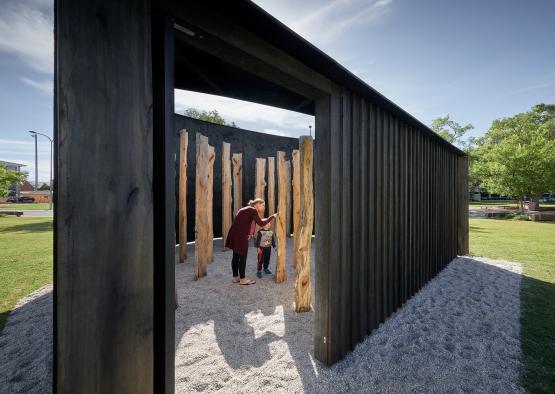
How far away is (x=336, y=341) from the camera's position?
3.04 m

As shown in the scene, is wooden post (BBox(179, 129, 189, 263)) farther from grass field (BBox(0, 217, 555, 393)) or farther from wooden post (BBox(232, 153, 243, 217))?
grass field (BBox(0, 217, 555, 393))

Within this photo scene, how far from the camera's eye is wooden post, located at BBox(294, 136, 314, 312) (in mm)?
4344

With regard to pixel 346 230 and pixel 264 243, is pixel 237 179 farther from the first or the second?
pixel 346 230

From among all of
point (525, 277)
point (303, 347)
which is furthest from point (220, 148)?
point (525, 277)

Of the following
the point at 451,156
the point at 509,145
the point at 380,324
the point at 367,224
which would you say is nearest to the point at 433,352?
the point at 380,324

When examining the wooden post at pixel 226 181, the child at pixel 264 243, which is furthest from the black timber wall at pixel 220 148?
the child at pixel 264 243

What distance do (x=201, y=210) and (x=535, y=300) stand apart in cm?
663

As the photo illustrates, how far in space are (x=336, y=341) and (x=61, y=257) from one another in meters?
2.81

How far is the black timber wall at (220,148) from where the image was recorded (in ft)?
28.5

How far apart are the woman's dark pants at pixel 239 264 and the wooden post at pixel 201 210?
866 mm

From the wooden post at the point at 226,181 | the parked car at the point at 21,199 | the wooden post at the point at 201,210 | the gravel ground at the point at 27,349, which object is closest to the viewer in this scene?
the gravel ground at the point at 27,349

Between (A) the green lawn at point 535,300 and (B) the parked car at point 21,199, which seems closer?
(A) the green lawn at point 535,300

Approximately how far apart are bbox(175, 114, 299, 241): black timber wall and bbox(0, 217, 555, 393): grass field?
3.74 m

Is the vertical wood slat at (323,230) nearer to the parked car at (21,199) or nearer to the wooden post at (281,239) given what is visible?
the wooden post at (281,239)
